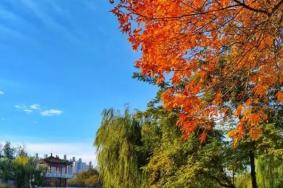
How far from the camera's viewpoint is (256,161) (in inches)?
408

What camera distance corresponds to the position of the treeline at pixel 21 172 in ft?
104

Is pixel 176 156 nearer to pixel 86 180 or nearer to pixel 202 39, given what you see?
pixel 202 39

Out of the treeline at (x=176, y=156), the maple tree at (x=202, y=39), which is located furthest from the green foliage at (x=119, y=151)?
the maple tree at (x=202, y=39)

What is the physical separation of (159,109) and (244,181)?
2.59 meters

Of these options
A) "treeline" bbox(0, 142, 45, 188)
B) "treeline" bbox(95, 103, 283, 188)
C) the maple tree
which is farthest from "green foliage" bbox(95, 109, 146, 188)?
"treeline" bbox(0, 142, 45, 188)

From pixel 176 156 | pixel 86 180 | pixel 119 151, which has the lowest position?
pixel 86 180

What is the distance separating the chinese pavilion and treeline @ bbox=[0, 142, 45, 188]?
5600 millimetres

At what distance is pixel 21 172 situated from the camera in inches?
1284

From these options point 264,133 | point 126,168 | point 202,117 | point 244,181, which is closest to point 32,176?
point 126,168

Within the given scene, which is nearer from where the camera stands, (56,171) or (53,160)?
(56,171)

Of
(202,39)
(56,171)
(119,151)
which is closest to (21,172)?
(56,171)

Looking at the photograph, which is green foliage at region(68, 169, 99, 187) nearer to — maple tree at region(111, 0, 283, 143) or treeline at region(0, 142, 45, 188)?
treeline at region(0, 142, 45, 188)

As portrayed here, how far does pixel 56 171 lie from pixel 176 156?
116 ft

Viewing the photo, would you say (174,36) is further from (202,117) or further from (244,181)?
(244,181)
